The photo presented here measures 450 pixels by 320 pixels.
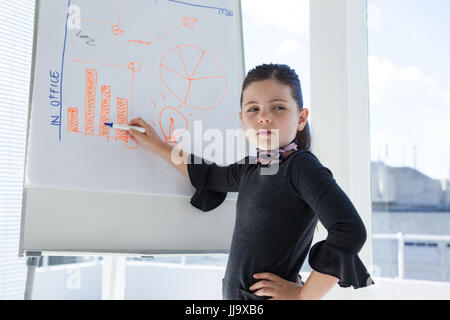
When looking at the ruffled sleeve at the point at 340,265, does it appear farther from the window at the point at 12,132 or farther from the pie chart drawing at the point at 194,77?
the window at the point at 12,132

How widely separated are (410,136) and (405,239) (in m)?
0.38

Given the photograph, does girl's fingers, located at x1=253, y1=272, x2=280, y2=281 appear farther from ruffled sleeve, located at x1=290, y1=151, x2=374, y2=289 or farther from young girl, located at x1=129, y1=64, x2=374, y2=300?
ruffled sleeve, located at x1=290, y1=151, x2=374, y2=289

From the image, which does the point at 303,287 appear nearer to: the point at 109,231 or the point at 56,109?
the point at 109,231

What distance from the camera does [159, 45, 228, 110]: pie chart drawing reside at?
1193mm

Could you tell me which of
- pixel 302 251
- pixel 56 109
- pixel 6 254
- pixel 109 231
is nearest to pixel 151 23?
pixel 56 109

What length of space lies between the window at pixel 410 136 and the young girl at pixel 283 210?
20.4 inches

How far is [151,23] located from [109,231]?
24.0 inches

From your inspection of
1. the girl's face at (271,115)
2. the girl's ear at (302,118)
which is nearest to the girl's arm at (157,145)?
the girl's face at (271,115)

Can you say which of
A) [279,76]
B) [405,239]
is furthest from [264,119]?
[405,239]

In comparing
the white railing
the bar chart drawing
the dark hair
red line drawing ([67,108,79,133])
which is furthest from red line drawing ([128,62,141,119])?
the white railing

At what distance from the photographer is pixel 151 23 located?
1175mm

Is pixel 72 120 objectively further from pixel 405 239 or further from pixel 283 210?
pixel 405 239

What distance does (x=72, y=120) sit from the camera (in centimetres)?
104

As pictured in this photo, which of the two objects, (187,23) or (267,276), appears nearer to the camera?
(267,276)
